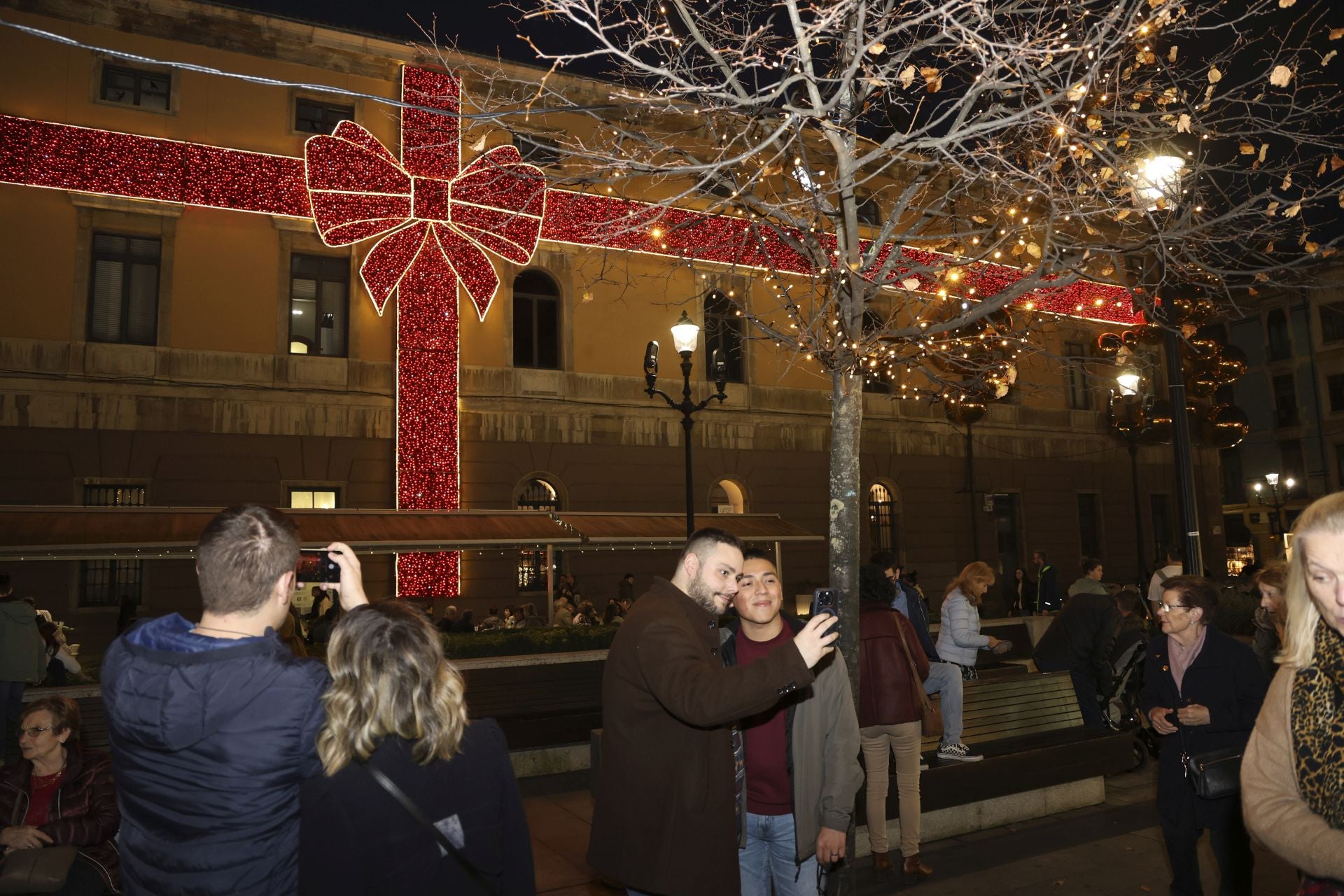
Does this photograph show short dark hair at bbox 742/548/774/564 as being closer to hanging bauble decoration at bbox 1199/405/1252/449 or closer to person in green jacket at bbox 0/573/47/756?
person in green jacket at bbox 0/573/47/756

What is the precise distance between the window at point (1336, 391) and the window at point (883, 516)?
113 ft

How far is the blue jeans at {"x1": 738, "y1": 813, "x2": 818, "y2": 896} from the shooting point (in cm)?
433

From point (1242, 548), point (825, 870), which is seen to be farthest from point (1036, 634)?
point (1242, 548)

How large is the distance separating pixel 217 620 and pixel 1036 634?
18043mm

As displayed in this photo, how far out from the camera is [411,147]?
68.9 ft

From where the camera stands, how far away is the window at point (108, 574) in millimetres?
18391

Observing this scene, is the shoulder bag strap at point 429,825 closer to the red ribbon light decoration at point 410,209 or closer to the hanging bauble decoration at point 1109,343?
the hanging bauble decoration at point 1109,343

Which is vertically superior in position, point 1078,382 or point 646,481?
point 1078,382

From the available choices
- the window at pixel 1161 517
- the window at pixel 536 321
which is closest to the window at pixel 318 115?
the window at pixel 536 321

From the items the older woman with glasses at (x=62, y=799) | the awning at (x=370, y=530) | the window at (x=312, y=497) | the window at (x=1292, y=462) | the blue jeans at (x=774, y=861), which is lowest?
the blue jeans at (x=774, y=861)

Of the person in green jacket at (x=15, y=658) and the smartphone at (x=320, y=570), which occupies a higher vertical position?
the smartphone at (x=320, y=570)

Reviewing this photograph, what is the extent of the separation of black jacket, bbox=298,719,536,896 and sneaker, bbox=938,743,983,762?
19.9 ft

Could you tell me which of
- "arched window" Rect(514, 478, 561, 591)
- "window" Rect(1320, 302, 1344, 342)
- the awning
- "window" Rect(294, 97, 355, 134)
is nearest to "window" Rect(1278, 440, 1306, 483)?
"window" Rect(1320, 302, 1344, 342)

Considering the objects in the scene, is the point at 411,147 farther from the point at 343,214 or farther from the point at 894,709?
the point at 894,709
